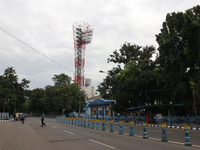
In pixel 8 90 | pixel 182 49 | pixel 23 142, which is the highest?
pixel 182 49

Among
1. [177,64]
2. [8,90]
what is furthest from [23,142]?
[8,90]

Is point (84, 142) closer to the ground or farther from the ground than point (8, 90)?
closer to the ground

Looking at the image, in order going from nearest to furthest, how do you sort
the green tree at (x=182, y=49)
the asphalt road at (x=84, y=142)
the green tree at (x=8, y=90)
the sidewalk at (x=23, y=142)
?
the asphalt road at (x=84, y=142)
the sidewalk at (x=23, y=142)
the green tree at (x=182, y=49)
the green tree at (x=8, y=90)

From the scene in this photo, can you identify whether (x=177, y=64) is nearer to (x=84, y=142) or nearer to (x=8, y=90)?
(x=84, y=142)

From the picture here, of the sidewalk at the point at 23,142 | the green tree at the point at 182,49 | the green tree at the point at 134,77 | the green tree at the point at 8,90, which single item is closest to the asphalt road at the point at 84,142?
the sidewalk at the point at 23,142

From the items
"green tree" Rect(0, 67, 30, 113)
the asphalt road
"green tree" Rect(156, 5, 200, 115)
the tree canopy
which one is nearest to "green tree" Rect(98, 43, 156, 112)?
the tree canopy

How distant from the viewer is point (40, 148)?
8969 millimetres

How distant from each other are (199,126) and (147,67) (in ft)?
55.6

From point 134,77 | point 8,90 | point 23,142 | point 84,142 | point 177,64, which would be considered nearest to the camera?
point 84,142

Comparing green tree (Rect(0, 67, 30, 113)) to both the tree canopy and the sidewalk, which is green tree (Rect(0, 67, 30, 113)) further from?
the sidewalk

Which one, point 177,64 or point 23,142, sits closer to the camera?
point 23,142

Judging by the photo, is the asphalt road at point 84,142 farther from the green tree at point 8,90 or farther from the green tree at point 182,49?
the green tree at point 8,90

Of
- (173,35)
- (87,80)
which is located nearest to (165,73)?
(173,35)

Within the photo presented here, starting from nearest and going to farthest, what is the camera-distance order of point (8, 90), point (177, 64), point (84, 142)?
point (84, 142), point (177, 64), point (8, 90)
